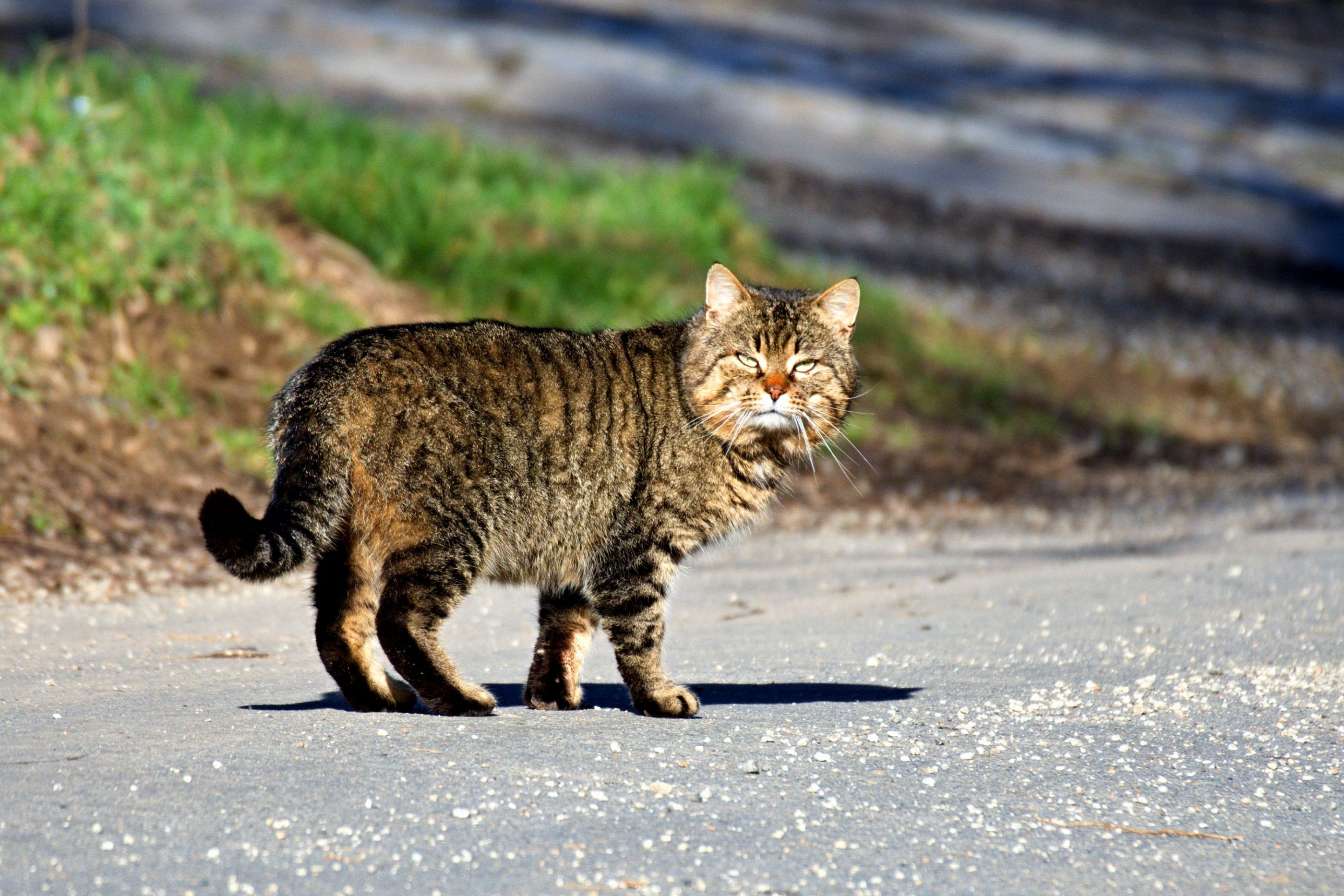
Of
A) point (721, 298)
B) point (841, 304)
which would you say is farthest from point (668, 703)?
point (841, 304)

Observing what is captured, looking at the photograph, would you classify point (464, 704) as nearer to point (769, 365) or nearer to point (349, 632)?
point (349, 632)

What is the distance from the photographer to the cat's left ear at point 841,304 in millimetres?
4926

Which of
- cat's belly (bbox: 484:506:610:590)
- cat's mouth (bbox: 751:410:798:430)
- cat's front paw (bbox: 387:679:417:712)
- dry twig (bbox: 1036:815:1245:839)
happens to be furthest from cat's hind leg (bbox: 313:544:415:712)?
dry twig (bbox: 1036:815:1245:839)

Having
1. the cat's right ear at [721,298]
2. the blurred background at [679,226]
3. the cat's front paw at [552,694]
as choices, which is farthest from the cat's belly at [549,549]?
the blurred background at [679,226]

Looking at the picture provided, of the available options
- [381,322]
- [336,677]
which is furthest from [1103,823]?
[381,322]

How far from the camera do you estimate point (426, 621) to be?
160 inches

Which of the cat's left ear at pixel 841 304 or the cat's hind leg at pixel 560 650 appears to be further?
the cat's left ear at pixel 841 304

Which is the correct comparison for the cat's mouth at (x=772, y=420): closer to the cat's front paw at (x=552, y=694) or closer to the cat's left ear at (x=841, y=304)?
the cat's left ear at (x=841, y=304)

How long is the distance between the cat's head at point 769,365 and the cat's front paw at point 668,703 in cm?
85

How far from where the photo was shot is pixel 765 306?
487 centimetres

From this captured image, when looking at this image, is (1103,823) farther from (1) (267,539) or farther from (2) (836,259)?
(2) (836,259)

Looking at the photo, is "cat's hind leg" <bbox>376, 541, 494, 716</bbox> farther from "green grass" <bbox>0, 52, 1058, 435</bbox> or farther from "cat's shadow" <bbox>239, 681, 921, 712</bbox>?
"green grass" <bbox>0, 52, 1058, 435</bbox>

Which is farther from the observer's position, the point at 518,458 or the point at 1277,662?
the point at 1277,662

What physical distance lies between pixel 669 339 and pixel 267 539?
68.8 inches
